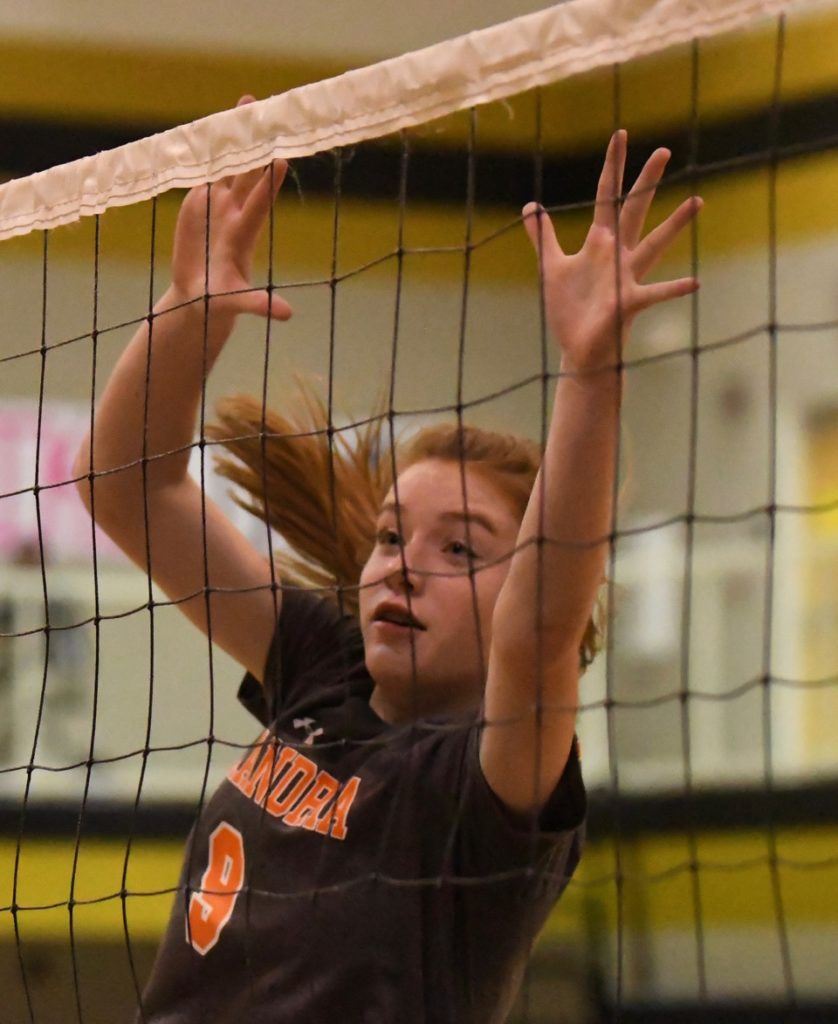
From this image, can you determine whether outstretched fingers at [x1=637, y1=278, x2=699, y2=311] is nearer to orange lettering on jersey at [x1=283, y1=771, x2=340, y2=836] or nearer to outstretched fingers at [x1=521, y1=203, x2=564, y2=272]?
outstretched fingers at [x1=521, y1=203, x2=564, y2=272]

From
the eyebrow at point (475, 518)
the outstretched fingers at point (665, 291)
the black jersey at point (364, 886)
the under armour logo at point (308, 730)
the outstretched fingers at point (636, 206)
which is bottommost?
the black jersey at point (364, 886)

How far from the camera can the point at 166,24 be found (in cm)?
323

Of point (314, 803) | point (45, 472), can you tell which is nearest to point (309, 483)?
point (314, 803)

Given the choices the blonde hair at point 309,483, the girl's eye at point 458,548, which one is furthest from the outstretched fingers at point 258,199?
the girl's eye at point 458,548

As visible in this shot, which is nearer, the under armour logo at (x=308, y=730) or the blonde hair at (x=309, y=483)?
the under armour logo at (x=308, y=730)

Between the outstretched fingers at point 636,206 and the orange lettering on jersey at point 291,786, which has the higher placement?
the outstretched fingers at point 636,206

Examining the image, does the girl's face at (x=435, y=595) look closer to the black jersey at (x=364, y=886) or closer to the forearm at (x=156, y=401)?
the black jersey at (x=364, y=886)

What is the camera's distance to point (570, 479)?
889 millimetres

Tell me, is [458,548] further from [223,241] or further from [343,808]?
[223,241]

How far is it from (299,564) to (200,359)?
22 centimetres

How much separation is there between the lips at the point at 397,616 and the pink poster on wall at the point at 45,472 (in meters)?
1.92

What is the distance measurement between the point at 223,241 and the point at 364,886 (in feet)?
1.65

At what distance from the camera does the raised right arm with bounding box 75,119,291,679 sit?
1.18 m

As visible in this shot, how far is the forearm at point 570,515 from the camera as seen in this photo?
88 cm
